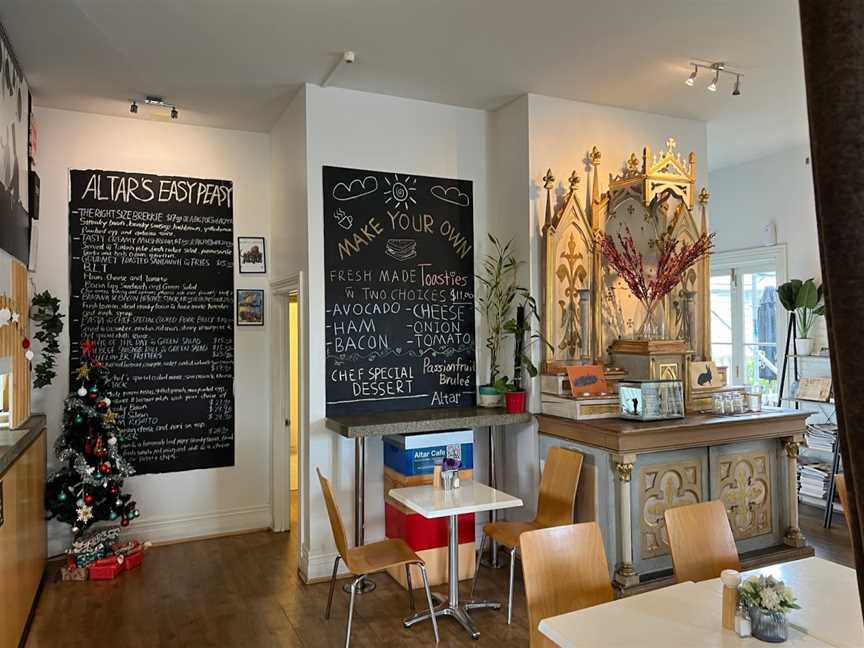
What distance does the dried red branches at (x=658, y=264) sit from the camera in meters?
4.32

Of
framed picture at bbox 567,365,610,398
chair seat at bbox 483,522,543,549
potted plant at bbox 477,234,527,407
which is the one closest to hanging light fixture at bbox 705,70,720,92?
potted plant at bbox 477,234,527,407

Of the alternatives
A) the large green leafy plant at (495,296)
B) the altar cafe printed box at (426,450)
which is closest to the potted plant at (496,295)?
the large green leafy plant at (495,296)

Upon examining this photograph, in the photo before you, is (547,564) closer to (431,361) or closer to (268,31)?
(431,361)

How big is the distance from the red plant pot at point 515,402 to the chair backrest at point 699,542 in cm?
182

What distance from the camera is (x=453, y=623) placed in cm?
350

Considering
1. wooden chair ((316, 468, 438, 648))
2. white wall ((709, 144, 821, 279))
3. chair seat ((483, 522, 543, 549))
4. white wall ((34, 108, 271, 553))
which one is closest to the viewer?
wooden chair ((316, 468, 438, 648))

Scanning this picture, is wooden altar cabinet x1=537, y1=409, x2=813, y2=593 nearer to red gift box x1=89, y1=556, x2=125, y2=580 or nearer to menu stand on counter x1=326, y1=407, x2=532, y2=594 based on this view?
menu stand on counter x1=326, y1=407, x2=532, y2=594

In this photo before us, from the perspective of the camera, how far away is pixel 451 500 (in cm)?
336

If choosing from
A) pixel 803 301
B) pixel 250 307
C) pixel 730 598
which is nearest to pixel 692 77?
pixel 803 301

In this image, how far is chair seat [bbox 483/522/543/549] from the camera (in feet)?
11.9

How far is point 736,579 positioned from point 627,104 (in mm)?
3612

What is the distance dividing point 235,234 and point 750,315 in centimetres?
490

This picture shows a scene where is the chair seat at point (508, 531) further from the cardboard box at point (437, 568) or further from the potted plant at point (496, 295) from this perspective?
the potted plant at point (496, 295)

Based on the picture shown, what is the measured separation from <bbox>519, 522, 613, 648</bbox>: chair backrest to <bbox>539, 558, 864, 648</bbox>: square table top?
23cm
